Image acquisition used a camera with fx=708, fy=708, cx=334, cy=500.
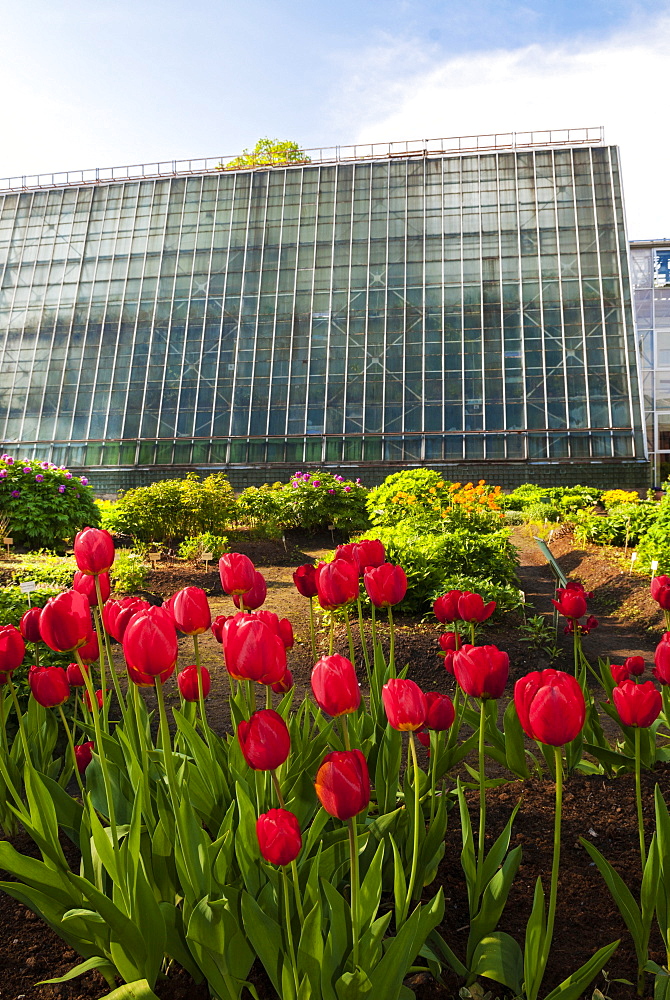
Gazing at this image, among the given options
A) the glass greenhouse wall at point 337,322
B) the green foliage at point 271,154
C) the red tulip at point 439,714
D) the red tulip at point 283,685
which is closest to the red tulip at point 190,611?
the red tulip at point 283,685

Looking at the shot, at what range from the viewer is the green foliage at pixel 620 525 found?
27.9ft

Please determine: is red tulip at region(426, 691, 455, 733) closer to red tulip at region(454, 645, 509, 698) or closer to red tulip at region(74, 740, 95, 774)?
red tulip at region(454, 645, 509, 698)

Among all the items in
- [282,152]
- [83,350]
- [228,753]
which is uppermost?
[282,152]

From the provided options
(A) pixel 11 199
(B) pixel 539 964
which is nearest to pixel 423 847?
(B) pixel 539 964

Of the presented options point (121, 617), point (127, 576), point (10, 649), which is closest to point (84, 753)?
point (10, 649)

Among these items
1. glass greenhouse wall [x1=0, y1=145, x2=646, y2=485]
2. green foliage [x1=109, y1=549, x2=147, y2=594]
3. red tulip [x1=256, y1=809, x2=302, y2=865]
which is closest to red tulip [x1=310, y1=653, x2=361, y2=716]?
red tulip [x1=256, y1=809, x2=302, y2=865]

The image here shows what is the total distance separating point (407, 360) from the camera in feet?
66.1

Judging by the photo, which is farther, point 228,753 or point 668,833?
point 228,753

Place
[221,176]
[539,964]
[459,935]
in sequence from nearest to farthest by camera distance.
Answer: [539,964] → [459,935] → [221,176]

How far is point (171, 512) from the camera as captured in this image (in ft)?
33.3

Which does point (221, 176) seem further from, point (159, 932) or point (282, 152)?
point (159, 932)

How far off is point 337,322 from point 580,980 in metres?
20.6

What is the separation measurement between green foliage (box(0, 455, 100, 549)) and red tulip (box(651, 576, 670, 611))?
8403 millimetres

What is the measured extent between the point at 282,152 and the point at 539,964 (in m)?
31.6
